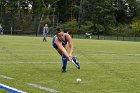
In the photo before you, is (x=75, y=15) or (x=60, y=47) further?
(x=75, y=15)

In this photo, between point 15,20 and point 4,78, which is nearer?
point 4,78

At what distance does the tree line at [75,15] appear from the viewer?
7219 centimetres

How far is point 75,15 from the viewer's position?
97938 mm

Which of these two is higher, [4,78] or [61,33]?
[61,33]

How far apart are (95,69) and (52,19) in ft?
203

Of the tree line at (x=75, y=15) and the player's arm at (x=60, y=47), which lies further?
the tree line at (x=75, y=15)

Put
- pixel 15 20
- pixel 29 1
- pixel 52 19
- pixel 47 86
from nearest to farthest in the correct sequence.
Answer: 1. pixel 47 86
2. pixel 15 20
3. pixel 52 19
4. pixel 29 1

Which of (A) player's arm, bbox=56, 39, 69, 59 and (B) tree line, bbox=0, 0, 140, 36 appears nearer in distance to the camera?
(A) player's arm, bbox=56, 39, 69, 59

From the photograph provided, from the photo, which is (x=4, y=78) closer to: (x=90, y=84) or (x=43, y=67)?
(x=90, y=84)

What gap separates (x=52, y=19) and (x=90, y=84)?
6619 cm

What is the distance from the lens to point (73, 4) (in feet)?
321

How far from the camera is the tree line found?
7219 centimetres

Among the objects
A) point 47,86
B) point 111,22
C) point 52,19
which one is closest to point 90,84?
point 47,86

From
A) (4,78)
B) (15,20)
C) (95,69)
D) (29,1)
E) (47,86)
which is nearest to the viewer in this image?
(47,86)
